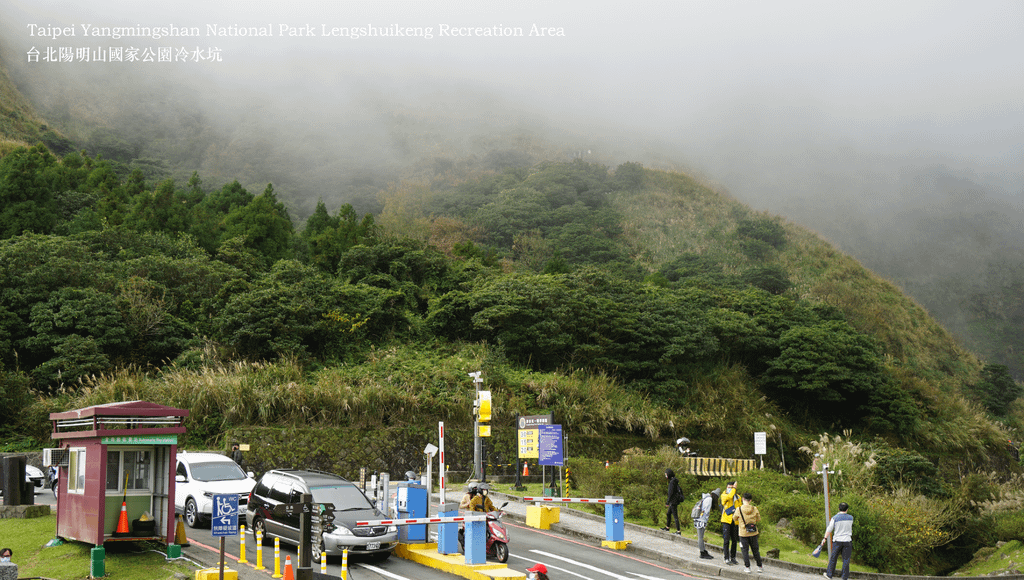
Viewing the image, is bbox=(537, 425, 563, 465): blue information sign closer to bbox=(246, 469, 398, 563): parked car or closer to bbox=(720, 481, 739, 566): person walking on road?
bbox=(720, 481, 739, 566): person walking on road

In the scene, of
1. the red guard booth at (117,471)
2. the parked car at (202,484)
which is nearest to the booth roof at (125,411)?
the red guard booth at (117,471)

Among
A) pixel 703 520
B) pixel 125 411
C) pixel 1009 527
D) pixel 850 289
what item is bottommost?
pixel 1009 527

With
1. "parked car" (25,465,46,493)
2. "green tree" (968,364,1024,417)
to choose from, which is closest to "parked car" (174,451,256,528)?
"parked car" (25,465,46,493)

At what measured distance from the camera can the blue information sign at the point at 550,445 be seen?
2038 centimetres

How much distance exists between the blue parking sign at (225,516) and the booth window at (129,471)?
331 centimetres

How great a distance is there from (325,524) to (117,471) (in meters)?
3.82

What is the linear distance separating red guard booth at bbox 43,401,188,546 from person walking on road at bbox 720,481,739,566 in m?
10.0

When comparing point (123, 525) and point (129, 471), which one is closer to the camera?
point (123, 525)

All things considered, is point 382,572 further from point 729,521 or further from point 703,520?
point 729,521

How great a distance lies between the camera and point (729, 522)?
14.2 m

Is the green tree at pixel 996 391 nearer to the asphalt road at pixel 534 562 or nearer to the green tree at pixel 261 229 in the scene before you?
the green tree at pixel 261 229

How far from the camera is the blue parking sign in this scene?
10844 mm

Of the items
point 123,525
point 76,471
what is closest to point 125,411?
point 76,471

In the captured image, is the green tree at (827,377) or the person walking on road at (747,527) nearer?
the person walking on road at (747,527)
